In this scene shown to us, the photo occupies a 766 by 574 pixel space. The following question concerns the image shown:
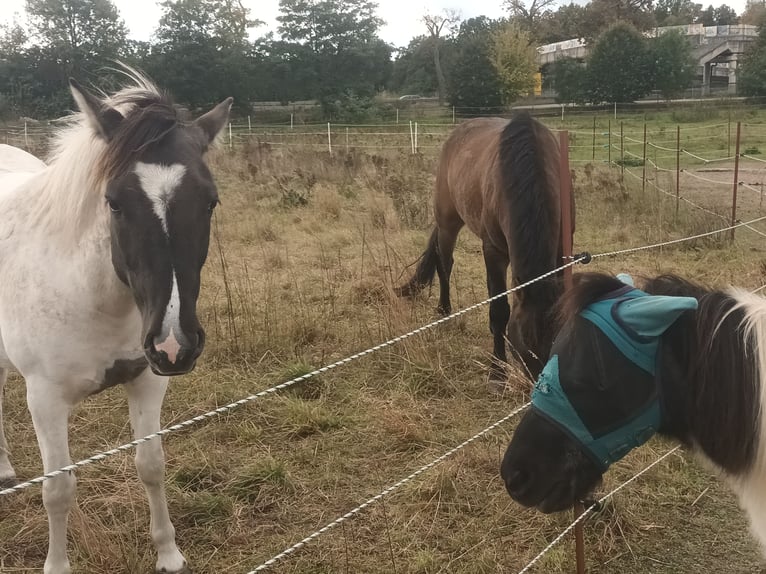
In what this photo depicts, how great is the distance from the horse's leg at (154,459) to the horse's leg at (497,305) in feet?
7.63

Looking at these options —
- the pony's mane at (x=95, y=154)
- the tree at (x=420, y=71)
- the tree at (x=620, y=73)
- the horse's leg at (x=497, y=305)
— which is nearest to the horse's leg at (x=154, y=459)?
the pony's mane at (x=95, y=154)

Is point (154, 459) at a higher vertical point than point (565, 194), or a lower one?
lower

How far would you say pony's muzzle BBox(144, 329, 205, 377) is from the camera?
67.0 inches

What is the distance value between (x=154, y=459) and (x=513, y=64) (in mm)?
35297

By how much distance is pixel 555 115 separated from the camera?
3009 centimetres

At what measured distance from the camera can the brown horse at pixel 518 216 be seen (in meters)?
3.17

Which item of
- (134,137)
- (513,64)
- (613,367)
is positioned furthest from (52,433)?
(513,64)

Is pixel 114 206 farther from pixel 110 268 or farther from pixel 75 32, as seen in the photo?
pixel 75 32

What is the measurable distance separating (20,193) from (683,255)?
676 cm

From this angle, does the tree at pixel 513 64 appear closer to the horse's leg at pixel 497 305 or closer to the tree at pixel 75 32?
the tree at pixel 75 32

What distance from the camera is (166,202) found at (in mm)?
1803

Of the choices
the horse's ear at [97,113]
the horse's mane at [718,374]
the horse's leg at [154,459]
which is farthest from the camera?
the horse's leg at [154,459]

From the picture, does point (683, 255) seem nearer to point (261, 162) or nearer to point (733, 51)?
point (261, 162)

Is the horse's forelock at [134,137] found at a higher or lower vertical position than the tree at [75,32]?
lower
